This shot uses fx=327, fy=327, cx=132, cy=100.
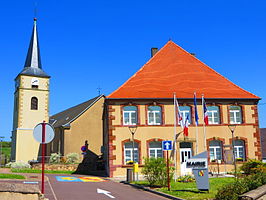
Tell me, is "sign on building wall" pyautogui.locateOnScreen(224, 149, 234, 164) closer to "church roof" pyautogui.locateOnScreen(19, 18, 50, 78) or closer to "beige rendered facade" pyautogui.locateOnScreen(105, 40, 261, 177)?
"beige rendered facade" pyautogui.locateOnScreen(105, 40, 261, 177)

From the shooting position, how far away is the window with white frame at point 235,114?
26.7m

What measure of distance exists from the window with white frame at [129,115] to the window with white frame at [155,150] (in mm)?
2181

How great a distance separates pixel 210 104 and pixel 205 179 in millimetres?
13345

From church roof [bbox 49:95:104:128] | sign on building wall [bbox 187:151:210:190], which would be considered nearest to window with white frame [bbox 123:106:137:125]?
church roof [bbox 49:95:104:128]

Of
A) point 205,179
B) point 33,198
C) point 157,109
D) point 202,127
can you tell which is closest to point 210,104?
point 202,127

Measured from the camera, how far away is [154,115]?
85.3ft

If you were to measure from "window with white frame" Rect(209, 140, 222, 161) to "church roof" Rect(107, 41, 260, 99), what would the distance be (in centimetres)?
370

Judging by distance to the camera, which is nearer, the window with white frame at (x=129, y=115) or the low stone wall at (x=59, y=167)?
the window with white frame at (x=129, y=115)

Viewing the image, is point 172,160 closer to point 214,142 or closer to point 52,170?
point 214,142

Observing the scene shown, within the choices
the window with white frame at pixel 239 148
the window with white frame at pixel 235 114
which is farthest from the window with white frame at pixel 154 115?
the window with white frame at pixel 239 148

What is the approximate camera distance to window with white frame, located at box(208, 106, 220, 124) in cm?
2652

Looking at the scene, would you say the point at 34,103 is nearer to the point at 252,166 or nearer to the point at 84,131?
the point at 84,131

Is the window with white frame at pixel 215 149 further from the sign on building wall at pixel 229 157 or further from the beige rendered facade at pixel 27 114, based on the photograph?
the beige rendered facade at pixel 27 114

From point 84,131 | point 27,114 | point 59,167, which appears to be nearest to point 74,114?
point 84,131
